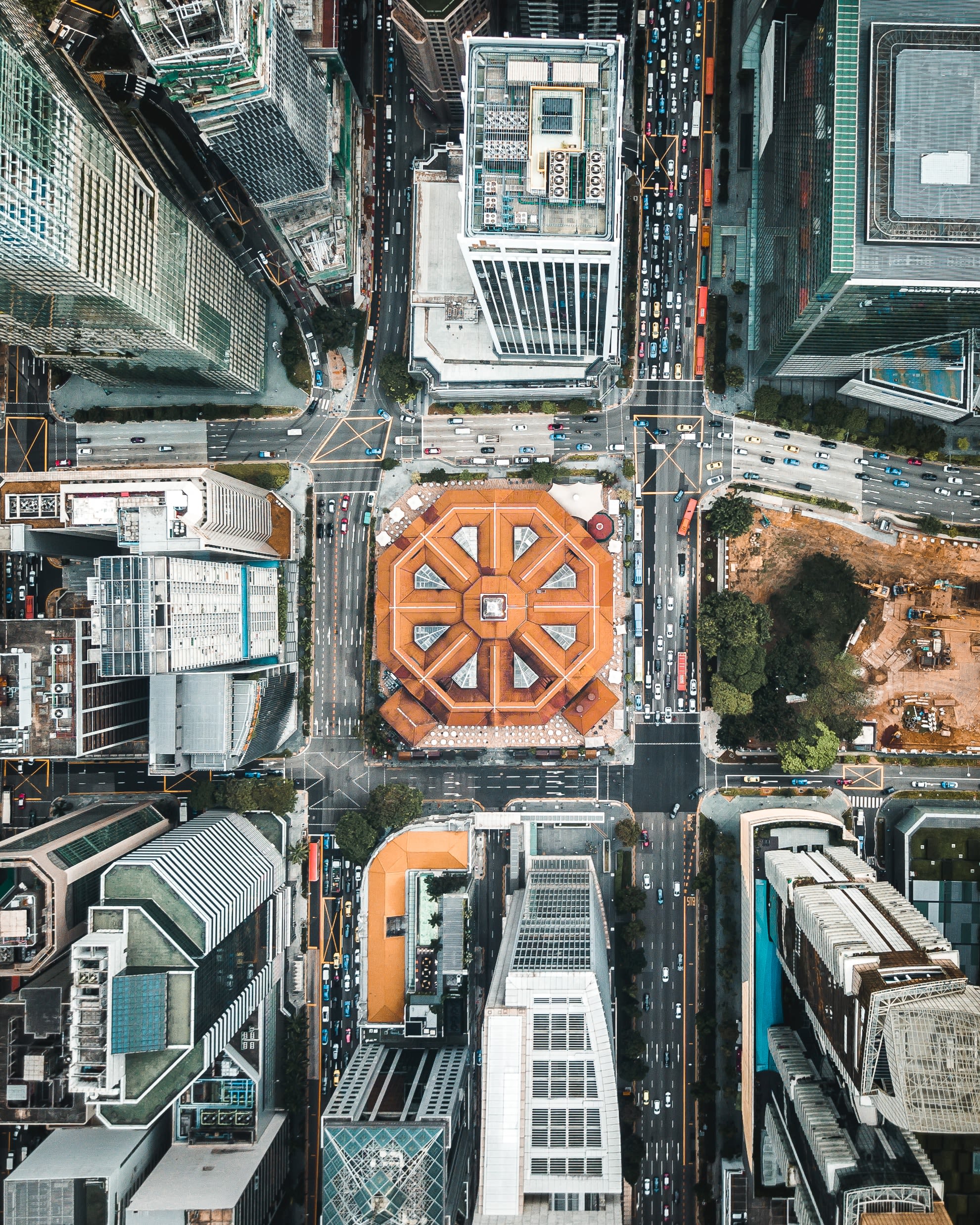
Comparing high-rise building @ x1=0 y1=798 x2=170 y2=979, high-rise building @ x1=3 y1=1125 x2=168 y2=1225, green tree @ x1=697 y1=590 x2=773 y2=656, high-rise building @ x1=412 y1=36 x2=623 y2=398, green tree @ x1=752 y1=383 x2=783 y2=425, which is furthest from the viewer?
green tree @ x1=752 y1=383 x2=783 y2=425

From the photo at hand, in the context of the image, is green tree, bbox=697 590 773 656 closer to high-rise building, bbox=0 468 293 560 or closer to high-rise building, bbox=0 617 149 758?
high-rise building, bbox=0 468 293 560

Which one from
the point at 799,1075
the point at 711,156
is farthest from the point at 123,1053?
the point at 711,156

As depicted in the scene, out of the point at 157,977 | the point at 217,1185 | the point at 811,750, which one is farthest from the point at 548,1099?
the point at 811,750

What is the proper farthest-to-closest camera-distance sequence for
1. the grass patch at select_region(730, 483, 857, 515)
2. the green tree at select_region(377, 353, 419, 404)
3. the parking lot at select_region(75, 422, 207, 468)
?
the parking lot at select_region(75, 422, 207, 468) < the grass patch at select_region(730, 483, 857, 515) < the green tree at select_region(377, 353, 419, 404)

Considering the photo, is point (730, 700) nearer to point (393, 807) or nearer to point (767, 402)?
point (767, 402)

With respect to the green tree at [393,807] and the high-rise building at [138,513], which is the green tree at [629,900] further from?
the high-rise building at [138,513]

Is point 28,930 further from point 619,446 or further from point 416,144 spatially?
point 416,144

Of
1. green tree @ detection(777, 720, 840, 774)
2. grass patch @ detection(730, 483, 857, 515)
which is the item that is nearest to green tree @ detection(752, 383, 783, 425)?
grass patch @ detection(730, 483, 857, 515)
